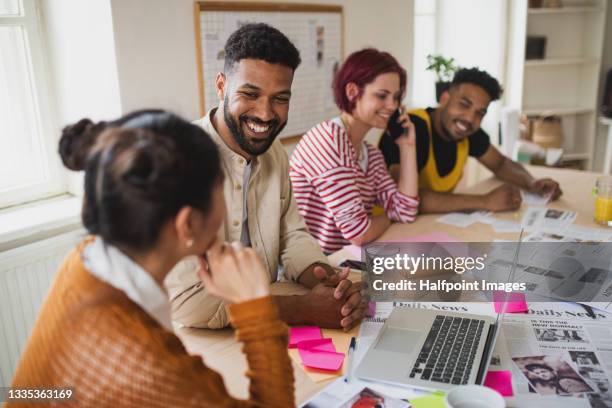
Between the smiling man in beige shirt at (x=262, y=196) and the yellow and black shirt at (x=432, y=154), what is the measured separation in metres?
0.88

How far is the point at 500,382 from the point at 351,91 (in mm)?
1309

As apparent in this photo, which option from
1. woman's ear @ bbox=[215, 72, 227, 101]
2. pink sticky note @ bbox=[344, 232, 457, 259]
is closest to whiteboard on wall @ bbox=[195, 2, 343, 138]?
woman's ear @ bbox=[215, 72, 227, 101]

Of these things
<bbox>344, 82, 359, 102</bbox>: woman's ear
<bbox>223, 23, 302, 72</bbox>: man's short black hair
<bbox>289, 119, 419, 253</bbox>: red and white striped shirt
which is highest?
<bbox>223, 23, 302, 72</bbox>: man's short black hair

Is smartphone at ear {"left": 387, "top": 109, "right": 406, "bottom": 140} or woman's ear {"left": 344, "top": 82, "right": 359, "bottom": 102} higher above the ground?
woman's ear {"left": 344, "top": 82, "right": 359, "bottom": 102}

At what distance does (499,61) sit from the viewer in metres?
4.07

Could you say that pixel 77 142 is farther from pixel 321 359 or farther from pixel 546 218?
pixel 546 218

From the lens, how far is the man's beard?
1438mm

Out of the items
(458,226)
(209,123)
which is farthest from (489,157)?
(209,123)

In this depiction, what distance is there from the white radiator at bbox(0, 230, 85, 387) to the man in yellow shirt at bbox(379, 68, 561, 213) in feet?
4.44

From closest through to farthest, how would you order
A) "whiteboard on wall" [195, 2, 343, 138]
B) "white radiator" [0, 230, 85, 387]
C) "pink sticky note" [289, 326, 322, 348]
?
"pink sticky note" [289, 326, 322, 348], "white radiator" [0, 230, 85, 387], "whiteboard on wall" [195, 2, 343, 138]

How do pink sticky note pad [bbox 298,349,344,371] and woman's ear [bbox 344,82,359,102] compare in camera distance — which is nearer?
pink sticky note pad [bbox 298,349,344,371]

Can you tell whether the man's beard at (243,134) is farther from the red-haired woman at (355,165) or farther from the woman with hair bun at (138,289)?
the woman with hair bun at (138,289)

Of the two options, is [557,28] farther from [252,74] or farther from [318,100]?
[252,74]

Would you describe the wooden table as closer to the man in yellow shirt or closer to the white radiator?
the man in yellow shirt
